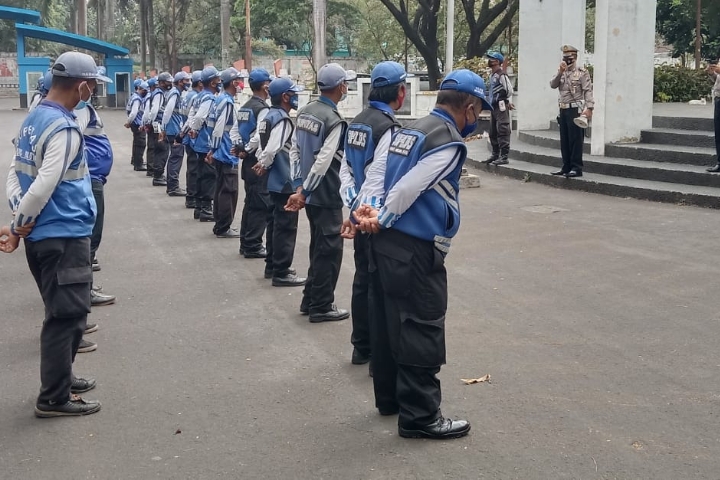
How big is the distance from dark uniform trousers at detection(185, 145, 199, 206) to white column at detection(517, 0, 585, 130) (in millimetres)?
8492

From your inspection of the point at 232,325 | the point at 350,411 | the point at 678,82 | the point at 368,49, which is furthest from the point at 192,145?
the point at 368,49

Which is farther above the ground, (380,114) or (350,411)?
(380,114)

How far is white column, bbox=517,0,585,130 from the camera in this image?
63.0ft

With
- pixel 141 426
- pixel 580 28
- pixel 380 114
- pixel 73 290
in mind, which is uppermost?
pixel 580 28

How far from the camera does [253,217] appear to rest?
1013 centimetres

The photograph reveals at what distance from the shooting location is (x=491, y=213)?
12594mm

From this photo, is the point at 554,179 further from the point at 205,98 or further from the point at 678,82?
the point at 678,82

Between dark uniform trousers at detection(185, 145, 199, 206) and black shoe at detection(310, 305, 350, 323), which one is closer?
black shoe at detection(310, 305, 350, 323)

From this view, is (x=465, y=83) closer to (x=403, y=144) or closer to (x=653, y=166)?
(x=403, y=144)

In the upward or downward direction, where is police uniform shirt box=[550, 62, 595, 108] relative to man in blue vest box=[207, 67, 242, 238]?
upward

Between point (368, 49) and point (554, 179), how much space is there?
41049mm

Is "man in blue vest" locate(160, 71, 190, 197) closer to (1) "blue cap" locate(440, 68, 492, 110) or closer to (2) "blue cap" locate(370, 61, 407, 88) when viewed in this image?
(2) "blue cap" locate(370, 61, 407, 88)

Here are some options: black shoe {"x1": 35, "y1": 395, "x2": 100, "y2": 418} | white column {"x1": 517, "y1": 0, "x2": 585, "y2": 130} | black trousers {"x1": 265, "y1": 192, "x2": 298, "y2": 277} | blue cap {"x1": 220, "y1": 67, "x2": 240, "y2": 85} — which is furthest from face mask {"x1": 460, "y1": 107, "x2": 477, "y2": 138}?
white column {"x1": 517, "y1": 0, "x2": 585, "y2": 130}

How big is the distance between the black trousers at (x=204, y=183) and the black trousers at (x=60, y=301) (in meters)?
7.29
